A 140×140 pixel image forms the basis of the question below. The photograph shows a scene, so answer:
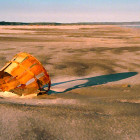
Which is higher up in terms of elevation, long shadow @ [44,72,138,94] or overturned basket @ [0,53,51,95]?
overturned basket @ [0,53,51,95]

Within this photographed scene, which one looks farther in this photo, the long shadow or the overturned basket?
the long shadow

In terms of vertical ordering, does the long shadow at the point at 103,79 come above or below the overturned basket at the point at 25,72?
below

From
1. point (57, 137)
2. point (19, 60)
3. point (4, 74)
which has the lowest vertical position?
point (57, 137)

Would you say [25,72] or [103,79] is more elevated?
[25,72]

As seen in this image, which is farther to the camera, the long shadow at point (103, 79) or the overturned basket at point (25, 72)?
the long shadow at point (103, 79)

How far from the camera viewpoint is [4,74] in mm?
5191

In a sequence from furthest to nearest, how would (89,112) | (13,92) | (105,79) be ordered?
1. (105,79)
2. (13,92)
3. (89,112)

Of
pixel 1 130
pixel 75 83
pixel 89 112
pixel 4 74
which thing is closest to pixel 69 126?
pixel 89 112

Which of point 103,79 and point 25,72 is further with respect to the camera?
point 103,79

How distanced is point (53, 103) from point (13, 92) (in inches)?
42.9

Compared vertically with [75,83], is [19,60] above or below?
above

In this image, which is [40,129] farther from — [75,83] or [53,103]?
[75,83]

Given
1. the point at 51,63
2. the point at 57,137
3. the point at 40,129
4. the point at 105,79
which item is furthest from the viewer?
the point at 51,63

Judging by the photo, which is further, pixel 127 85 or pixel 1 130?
pixel 127 85
